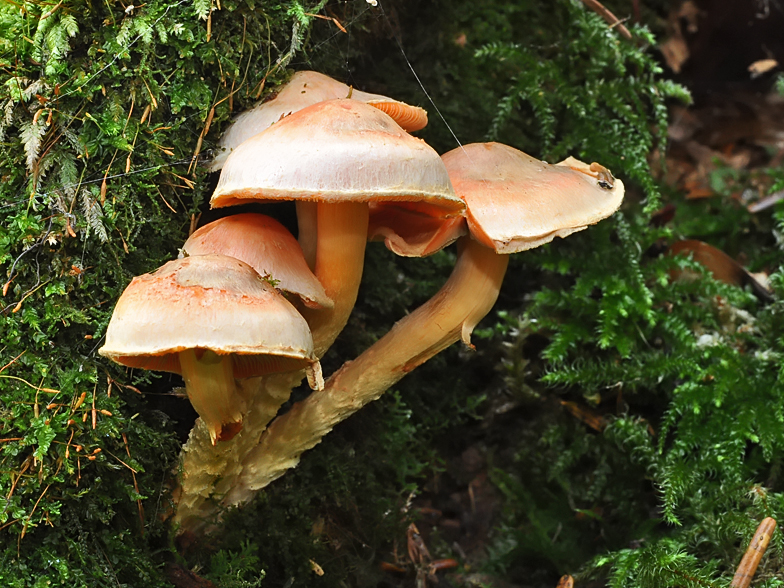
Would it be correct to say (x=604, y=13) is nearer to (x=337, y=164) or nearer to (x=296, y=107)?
(x=296, y=107)

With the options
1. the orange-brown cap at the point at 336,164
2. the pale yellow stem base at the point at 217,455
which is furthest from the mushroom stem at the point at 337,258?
the orange-brown cap at the point at 336,164

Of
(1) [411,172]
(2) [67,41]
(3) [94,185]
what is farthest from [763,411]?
(2) [67,41]

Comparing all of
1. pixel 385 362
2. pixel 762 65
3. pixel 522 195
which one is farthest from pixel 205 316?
pixel 762 65

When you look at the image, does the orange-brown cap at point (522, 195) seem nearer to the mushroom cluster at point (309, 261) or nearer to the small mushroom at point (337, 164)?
the mushroom cluster at point (309, 261)

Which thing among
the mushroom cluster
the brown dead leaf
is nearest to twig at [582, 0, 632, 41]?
the mushroom cluster

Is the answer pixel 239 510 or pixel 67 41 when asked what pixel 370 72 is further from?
pixel 239 510
